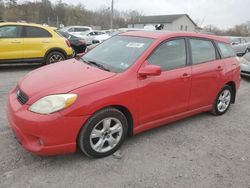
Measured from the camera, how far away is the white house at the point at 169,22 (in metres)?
70.2

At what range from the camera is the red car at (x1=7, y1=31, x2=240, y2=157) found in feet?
10.6

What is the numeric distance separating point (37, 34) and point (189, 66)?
247 inches

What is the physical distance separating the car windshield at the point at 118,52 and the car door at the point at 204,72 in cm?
100

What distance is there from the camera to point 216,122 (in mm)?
5230

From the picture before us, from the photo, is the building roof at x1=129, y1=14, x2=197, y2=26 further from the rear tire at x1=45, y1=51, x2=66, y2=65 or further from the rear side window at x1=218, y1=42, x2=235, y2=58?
the rear side window at x1=218, y1=42, x2=235, y2=58

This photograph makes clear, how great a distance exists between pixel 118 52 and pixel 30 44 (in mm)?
5642

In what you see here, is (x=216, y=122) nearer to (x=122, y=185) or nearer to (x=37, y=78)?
(x=122, y=185)

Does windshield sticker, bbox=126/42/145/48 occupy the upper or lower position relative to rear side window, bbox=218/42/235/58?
upper

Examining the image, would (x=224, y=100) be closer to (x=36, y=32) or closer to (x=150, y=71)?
(x=150, y=71)

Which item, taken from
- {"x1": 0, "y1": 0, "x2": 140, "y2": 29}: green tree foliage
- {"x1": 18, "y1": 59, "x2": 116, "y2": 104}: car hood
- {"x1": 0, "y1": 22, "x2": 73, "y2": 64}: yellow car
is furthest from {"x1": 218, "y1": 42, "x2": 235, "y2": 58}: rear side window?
{"x1": 0, "y1": 0, "x2": 140, "y2": 29}: green tree foliage

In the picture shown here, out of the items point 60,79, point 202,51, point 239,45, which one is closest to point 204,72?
point 202,51

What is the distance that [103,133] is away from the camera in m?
3.61

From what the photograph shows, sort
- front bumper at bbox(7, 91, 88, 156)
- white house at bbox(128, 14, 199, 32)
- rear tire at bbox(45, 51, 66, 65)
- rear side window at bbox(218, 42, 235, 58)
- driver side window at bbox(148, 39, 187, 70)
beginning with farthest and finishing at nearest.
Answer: white house at bbox(128, 14, 199, 32)
rear tire at bbox(45, 51, 66, 65)
rear side window at bbox(218, 42, 235, 58)
driver side window at bbox(148, 39, 187, 70)
front bumper at bbox(7, 91, 88, 156)

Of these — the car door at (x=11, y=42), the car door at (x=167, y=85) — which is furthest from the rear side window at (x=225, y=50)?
the car door at (x=11, y=42)
